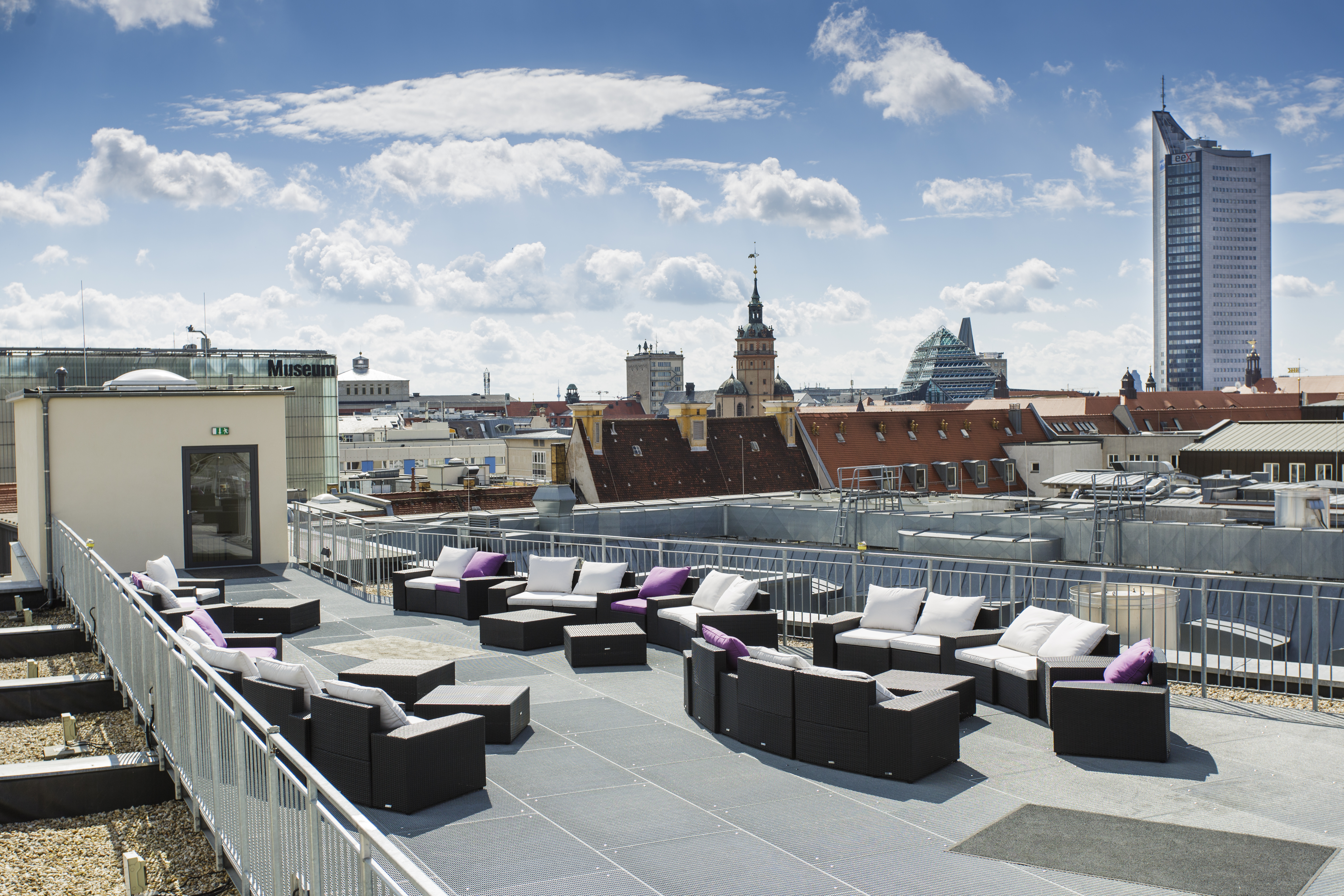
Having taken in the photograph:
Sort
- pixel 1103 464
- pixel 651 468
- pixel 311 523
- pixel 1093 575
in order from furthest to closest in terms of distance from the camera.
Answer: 1. pixel 1103 464
2. pixel 651 468
3. pixel 1093 575
4. pixel 311 523

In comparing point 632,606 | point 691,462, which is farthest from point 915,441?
point 632,606

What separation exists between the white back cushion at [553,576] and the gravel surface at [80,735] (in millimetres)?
3955

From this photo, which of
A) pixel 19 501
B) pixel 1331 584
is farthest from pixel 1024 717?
pixel 19 501

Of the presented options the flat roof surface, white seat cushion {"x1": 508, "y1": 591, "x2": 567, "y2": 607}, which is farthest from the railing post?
white seat cushion {"x1": 508, "y1": 591, "x2": 567, "y2": 607}

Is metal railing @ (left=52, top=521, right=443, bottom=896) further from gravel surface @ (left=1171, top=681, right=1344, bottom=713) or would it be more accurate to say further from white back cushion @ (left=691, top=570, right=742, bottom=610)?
gravel surface @ (left=1171, top=681, right=1344, bottom=713)

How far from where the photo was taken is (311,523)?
15555mm

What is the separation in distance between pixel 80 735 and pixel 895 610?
6415 mm

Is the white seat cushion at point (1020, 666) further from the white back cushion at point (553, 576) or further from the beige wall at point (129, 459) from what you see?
the beige wall at point (129, 459)

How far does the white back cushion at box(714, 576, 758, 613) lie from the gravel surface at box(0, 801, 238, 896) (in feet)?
15.7

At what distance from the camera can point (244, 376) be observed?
6625 cm

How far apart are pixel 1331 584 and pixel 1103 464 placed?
50045 millimetres

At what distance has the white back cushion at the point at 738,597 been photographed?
31.1ft

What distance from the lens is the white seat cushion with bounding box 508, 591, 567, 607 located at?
10.6 metres

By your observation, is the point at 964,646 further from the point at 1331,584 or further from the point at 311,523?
the point at 311,523
